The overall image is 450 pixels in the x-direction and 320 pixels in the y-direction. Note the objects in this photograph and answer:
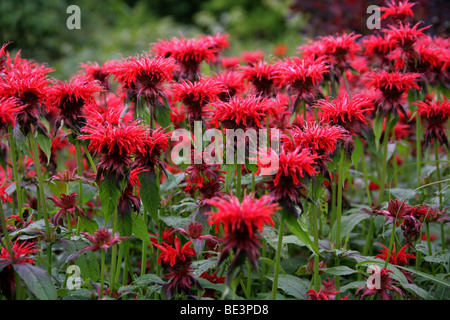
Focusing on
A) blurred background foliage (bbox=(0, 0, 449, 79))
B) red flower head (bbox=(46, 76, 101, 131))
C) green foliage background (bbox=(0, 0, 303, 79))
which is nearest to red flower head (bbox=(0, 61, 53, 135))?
red flower head (bbox=(46, 76, 101, 131))

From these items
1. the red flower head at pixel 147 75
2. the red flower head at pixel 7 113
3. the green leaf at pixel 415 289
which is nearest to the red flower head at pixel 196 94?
the red flower head at pixel 147 75

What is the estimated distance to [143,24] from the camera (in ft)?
32.4

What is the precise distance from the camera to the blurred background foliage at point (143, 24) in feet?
16.9

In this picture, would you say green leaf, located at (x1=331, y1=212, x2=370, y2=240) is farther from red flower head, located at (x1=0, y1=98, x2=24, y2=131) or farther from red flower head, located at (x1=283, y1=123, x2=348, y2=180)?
red flower head, located at (x1=0, y1=98, x2=24, y2=131)

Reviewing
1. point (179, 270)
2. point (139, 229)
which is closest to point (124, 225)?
point (139, 229)

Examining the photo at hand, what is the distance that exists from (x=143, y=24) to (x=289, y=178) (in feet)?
30.9

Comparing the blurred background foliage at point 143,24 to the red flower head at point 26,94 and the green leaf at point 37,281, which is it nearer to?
the red flower head at point 26,94

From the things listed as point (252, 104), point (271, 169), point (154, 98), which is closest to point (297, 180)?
point (271, 169)

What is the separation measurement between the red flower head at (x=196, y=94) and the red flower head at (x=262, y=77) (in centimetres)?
20

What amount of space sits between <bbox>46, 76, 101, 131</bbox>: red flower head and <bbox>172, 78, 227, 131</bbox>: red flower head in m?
0.33

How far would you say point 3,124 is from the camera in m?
1.30

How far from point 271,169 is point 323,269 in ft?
1.65

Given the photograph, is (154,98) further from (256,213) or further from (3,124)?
(256,213)

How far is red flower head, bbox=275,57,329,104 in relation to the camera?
66.6 inches
